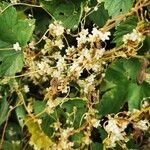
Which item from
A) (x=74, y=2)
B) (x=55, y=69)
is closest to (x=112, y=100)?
(x=55, y=69)

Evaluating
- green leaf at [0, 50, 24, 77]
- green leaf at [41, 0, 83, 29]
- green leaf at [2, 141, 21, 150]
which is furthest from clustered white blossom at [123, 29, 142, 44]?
green leaf at [2, 141, 21, 150]

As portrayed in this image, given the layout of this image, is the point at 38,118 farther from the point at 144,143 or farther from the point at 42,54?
the point at 144,143

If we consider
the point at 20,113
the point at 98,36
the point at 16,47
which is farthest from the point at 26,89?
the point at 98,36

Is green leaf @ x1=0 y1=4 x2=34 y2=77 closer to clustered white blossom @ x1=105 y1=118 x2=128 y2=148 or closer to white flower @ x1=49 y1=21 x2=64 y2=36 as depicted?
white flower @ x1=49 y1=21 x2=64 y2=36

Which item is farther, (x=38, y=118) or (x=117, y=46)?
(x=38, y=118)

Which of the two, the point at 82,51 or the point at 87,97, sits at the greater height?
the point at 82,51

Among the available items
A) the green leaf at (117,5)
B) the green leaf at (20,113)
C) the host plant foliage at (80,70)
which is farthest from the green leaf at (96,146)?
the green leaf at (117,5)
